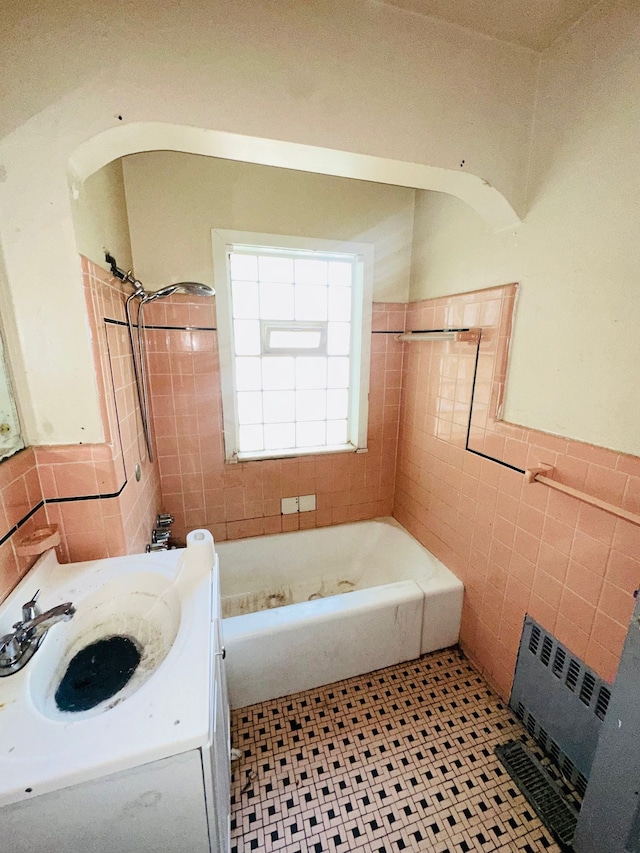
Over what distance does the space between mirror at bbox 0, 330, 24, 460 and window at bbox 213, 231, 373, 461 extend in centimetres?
104

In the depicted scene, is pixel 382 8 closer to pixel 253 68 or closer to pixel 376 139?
pixel 376 139

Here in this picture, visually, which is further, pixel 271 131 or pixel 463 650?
pixel 463 650

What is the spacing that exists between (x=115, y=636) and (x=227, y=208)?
6.46 feet

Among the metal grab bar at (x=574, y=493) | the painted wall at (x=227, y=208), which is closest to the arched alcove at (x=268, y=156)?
the painted wall at (x=227, y=208)

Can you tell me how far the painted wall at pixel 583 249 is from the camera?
101cm

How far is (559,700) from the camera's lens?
131 cm

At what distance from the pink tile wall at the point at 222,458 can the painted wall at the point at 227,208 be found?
0.82 ft

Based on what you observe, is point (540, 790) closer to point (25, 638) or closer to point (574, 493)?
point (574, 493)

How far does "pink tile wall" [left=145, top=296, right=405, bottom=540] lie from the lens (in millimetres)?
1903

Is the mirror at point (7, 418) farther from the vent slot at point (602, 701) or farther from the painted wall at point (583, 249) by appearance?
the vent slot at point (602, 701)

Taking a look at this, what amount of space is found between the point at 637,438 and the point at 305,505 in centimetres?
175

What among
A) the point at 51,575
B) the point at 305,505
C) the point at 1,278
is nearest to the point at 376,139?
the point at 1,278

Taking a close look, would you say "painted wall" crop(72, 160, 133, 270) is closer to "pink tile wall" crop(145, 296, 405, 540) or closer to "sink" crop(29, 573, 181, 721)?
"pink tile wall" crop(145, 296, 405, 540)

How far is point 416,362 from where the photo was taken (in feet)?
7.05
